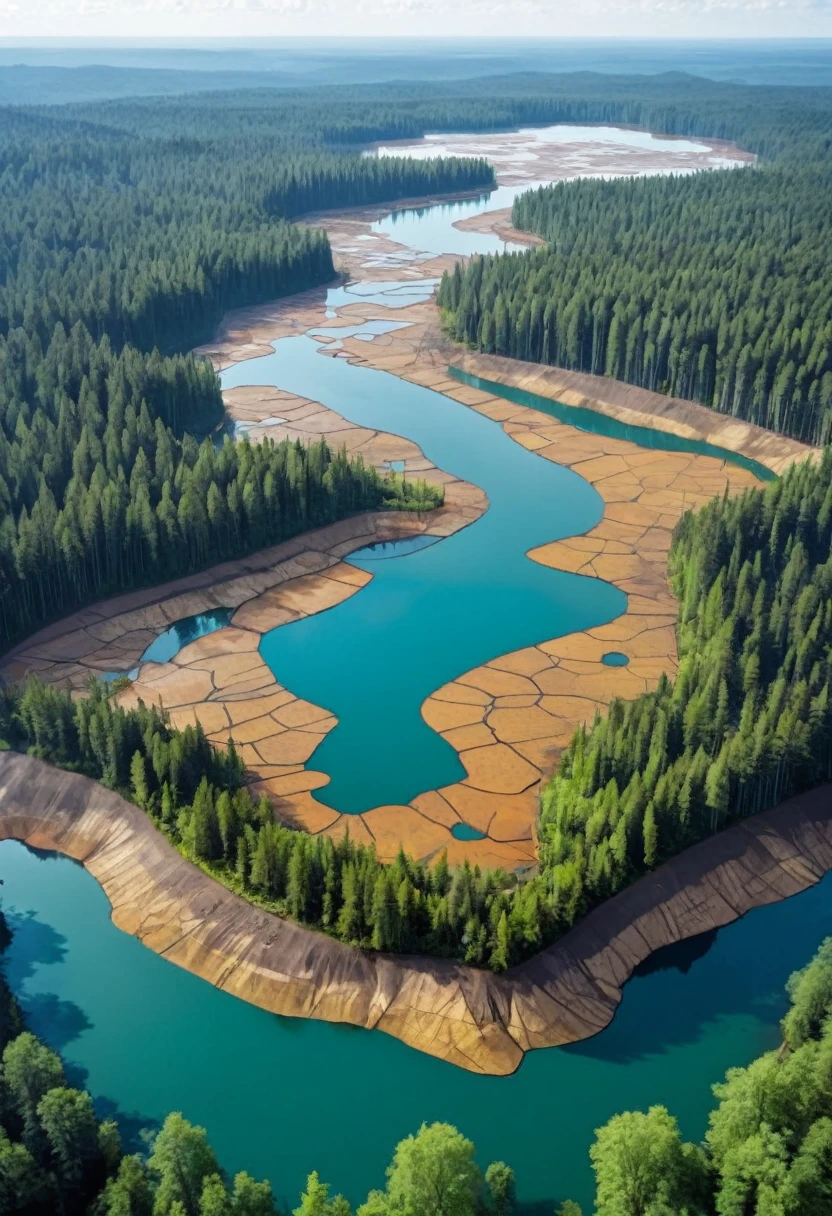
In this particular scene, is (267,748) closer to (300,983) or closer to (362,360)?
(300,983)

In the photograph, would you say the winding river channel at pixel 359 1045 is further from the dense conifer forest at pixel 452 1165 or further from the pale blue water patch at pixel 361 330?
the pale blue water patch at pixel 361 330

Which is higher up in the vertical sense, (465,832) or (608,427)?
(608,427)

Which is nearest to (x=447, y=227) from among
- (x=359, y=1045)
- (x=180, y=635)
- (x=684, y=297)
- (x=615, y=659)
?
(x=684, y=297)

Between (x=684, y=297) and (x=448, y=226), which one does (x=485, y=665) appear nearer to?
(x=684, y=297)

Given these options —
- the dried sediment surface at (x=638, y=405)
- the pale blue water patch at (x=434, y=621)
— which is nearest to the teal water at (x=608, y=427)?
the dried sediment surface at (x=638, y=405)

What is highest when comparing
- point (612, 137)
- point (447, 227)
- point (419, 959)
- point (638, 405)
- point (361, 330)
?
point (612, 137)

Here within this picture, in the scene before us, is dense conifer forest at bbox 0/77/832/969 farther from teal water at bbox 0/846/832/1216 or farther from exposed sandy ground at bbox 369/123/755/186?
exposed sandy ground at bbox 369/123/755/186
